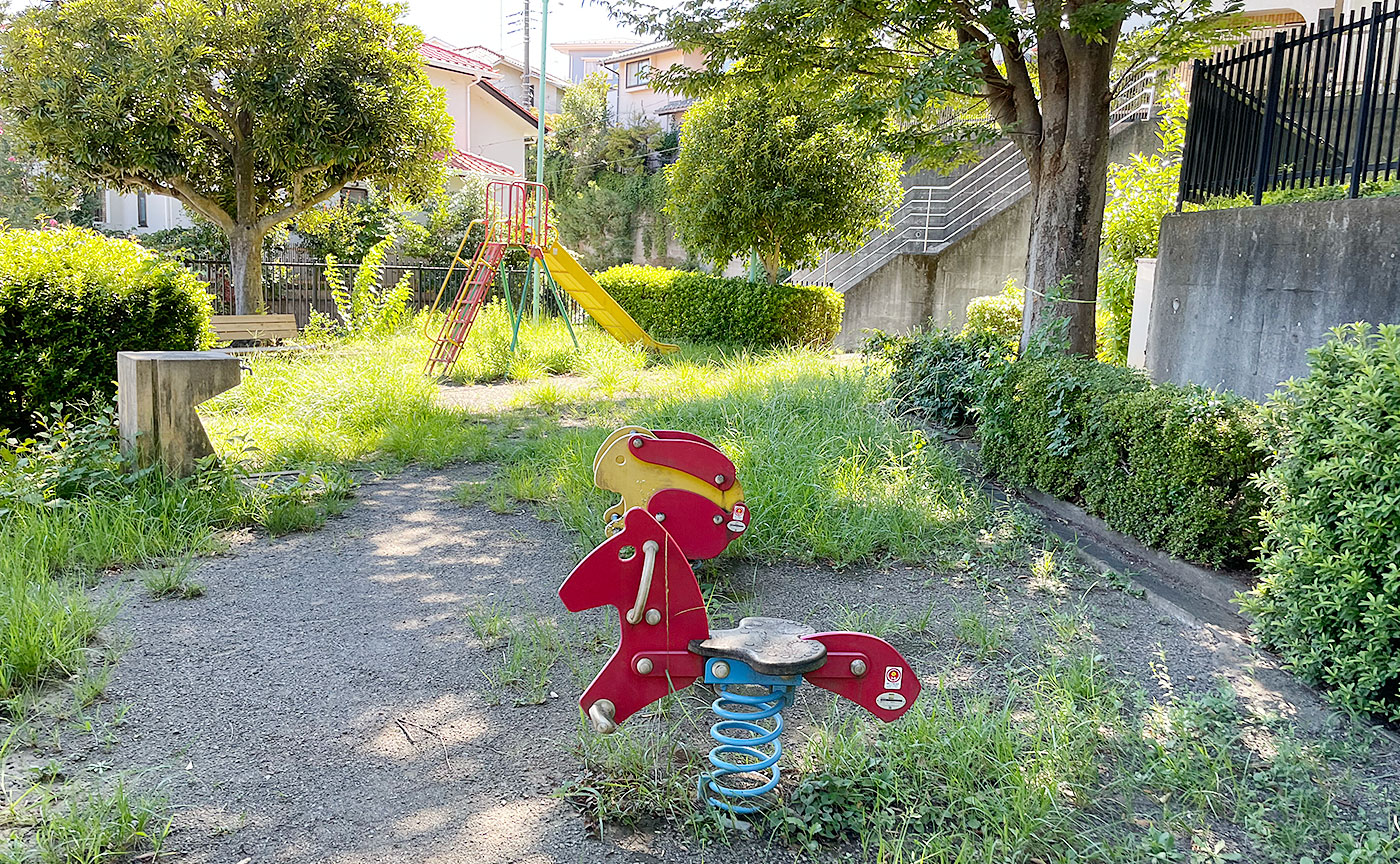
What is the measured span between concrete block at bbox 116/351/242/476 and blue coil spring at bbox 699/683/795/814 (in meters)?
4.16

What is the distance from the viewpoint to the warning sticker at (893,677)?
2.84 m

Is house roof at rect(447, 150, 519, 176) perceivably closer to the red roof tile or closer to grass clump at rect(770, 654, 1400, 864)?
the red roof tile

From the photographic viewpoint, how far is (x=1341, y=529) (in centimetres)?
357

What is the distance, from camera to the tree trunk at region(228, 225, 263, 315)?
1236 centimetres

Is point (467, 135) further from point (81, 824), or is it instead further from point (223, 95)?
point (81, 824)

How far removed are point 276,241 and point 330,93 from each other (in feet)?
27.4

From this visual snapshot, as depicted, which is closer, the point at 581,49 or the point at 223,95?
the point at 223,95

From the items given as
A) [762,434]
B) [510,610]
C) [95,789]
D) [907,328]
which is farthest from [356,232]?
[95,789]

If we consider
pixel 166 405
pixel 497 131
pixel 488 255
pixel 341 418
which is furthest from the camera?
pixel 497 131

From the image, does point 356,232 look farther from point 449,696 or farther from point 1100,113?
point 449,696

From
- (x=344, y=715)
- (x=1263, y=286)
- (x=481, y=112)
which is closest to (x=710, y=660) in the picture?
(x=344, y=715)

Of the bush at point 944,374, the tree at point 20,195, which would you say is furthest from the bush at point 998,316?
the tree at point 20,195

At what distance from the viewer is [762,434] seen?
6.81 m

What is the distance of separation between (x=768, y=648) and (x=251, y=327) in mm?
11236
